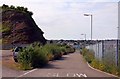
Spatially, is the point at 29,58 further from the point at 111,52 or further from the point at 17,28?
the point at 17,28

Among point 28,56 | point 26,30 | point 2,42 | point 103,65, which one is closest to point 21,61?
point 28,56

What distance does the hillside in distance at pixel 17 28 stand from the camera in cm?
9888

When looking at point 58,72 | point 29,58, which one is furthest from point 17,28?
point 58,72

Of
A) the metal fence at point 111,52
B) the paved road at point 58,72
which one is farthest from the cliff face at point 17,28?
the metal fence at point 111,52

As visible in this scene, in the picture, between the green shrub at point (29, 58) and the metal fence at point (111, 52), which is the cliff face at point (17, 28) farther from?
the metal fence at point (111, 52)

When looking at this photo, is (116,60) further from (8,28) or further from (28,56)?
(8,28)

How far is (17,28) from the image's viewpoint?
103 meters

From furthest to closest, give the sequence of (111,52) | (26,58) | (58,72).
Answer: (26,58) < (111,52) < (58,72)

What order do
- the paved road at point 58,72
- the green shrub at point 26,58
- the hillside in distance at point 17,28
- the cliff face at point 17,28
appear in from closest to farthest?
the paved road at point 58,72 → the green shrub at point 26,58 → the cliff face at point 17,28 → the hillside in distance at point 17,28

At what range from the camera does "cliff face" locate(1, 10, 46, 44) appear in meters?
98.8

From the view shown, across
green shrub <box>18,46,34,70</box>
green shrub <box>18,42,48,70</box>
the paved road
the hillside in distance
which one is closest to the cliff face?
the hillside in distance

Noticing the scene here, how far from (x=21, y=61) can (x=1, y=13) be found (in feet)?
246

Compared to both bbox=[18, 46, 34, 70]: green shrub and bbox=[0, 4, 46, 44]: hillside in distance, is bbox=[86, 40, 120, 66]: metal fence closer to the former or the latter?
bbox=[18, 46, 34, 70]: green shrub

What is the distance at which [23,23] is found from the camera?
104 meters
